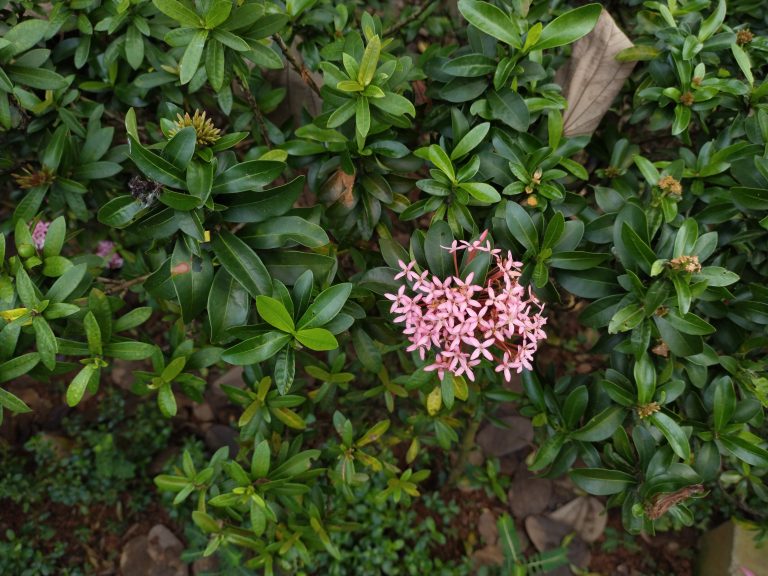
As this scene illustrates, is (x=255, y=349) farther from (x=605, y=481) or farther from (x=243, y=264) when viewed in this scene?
(x=605, y=481)

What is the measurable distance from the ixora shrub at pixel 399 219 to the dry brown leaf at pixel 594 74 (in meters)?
0.01

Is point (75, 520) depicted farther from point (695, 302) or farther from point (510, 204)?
point (695, 302)

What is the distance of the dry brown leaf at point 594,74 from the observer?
1813 millimetres

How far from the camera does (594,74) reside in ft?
6.09

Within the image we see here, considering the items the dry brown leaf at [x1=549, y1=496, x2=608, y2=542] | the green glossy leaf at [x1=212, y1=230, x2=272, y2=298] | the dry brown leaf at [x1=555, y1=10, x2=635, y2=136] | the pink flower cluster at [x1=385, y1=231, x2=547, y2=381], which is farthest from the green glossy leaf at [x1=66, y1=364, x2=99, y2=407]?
the dry brown leaf at [x1=549, y1=496, x2=608, y2=542]

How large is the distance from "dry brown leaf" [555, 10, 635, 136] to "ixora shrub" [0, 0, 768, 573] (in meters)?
0.01

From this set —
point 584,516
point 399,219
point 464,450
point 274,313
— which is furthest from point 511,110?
point 584,516

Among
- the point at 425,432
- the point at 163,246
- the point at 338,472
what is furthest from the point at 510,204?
the point at 425,432

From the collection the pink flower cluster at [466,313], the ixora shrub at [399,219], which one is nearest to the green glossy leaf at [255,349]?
the ixora shrub at [399,219]

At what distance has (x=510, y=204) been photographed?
145 centimetres

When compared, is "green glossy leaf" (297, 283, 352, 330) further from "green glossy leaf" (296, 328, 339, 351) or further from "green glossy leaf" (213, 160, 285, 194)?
"green glossy leaf" (213, 160, 285, 194)

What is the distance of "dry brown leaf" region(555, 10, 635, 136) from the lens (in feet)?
5.95

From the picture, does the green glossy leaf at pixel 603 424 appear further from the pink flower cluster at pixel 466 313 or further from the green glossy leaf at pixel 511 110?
the green glossy leaf at pixel 511 110

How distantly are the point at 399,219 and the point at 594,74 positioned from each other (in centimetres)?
85
